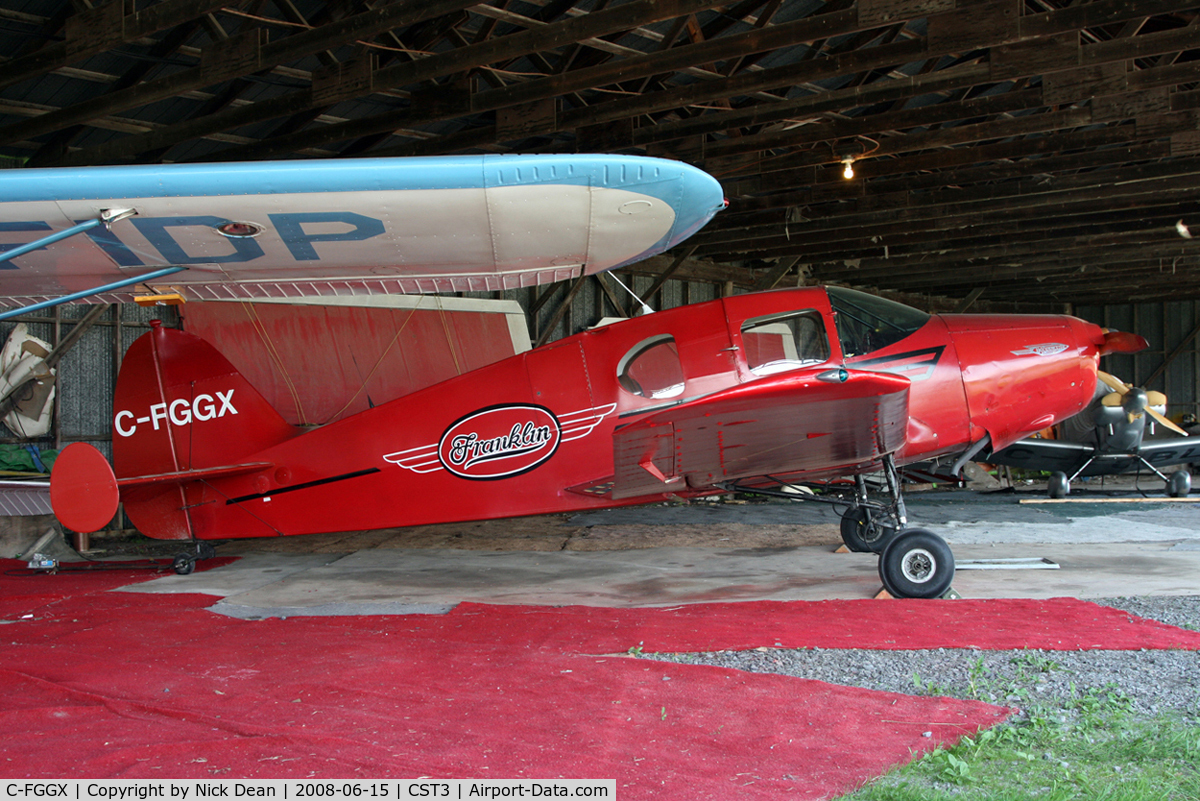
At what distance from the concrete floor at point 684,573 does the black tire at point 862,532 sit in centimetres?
→ 14

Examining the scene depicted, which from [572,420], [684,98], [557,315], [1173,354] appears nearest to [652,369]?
[572,420]

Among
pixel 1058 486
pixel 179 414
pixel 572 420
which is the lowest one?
pixel 1058 486

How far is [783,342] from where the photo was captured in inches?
255

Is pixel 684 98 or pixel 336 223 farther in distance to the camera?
pixel 684 98

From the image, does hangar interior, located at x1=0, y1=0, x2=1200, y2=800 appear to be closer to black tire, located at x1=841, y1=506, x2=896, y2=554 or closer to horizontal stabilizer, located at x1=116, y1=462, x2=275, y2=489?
black tire, located at x1=841, y1=506, x2=896, y2=554

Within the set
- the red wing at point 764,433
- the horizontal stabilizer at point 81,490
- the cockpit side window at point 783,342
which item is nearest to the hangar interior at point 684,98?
the cockpit side window at point 783,342

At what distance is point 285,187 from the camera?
13.7 ft

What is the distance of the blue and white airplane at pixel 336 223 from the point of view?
4.14 metres

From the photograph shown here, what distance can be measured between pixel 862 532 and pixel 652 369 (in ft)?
9.71

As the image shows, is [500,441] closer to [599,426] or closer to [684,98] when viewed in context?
[599,426]

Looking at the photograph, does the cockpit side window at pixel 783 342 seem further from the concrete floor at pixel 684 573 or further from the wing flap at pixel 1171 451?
the wing flap at pixel 1171 451

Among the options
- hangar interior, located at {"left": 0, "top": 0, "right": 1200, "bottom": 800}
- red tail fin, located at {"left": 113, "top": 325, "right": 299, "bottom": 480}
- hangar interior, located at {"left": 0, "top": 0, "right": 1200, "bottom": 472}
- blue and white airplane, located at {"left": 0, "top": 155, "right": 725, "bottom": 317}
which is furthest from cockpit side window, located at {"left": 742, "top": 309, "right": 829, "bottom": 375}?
red tail fin, located at {"left": 113, "top": 325, "right": 299, "bottom": 480}

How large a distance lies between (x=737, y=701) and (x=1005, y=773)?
112 centimetres

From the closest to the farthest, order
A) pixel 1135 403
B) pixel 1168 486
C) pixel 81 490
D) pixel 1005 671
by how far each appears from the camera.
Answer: pixel 1005 671 < pixel 81 490 < pixel 1168 486 < pixel 1135 403
